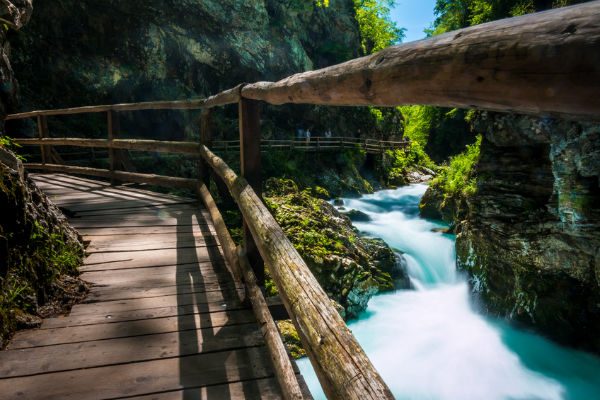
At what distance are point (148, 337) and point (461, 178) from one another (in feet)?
50.4

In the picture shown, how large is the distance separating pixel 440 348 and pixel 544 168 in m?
5.57

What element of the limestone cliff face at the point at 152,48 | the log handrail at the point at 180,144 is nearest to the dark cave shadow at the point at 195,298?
the log handrail at the point at 180,144

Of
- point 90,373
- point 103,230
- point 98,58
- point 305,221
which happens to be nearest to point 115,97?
point 98,58

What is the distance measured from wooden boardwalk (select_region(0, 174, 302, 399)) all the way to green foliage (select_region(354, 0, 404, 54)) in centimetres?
2872

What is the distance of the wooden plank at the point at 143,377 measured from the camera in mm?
1749

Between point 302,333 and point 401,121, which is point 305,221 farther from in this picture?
point 401,121

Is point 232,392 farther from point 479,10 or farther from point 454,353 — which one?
point 479,10

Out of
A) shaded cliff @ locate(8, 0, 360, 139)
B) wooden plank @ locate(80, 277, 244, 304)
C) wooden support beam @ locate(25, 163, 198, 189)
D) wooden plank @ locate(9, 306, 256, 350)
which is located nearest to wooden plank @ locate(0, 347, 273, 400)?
wooden plank @ locate(9, 306, 256, 350)

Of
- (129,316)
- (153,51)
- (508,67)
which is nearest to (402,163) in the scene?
(153,51)

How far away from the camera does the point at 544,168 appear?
9.66 metres

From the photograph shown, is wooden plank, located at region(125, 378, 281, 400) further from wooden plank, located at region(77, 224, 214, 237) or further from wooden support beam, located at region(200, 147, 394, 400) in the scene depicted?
wooden plank, located at region(77, 224, 214, 237)

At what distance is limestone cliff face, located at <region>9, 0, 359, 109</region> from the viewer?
16.2 metres

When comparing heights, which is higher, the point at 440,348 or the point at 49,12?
the point at 49,12

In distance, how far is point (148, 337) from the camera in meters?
2.21
